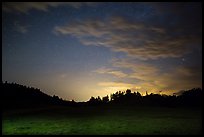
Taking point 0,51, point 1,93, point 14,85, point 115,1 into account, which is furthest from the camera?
point 14,85

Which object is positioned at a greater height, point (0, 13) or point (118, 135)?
point (0, 13)

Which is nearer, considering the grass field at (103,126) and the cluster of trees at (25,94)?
the grass field at (103,126)

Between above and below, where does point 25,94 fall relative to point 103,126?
above

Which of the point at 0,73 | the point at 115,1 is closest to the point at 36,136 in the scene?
the point at 0,73

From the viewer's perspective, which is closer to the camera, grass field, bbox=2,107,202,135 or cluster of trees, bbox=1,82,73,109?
grass field, bbox=2,107,202,135

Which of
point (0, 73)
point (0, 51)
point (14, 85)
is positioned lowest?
point (0, 73)

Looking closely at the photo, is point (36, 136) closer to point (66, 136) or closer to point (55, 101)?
point (66, 136)

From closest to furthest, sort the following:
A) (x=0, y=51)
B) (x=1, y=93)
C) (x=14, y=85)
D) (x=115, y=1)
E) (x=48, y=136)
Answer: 1. (x=115, y=1)
2. (x=0, y=51)
3. (x=48, y=136)
4. (x=1, y=93)
5. (x=14, y=85)

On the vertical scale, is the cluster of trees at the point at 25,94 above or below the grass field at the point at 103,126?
above

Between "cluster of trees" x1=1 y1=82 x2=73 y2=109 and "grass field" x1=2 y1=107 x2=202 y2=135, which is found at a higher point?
"cluster of trees" x1=1 y1=82 x2=73 y2=109

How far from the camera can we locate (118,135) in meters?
27.3

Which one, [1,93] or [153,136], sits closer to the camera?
[153,136]

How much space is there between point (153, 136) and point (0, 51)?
1728cm

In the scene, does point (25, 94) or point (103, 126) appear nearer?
point (103, 126)
